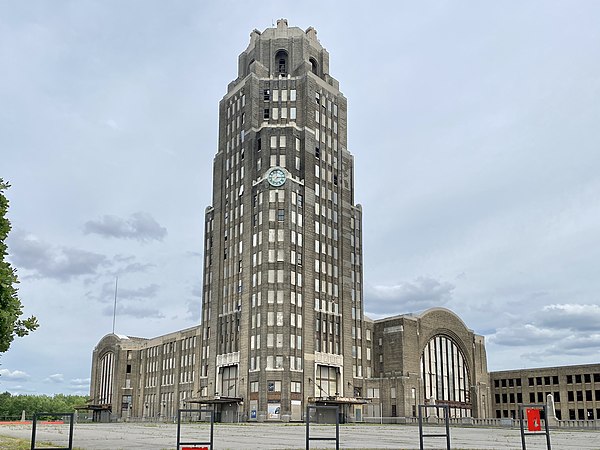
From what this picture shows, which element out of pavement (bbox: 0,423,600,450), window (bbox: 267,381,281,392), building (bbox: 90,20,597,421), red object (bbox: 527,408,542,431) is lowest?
pavement (bbox: 0,423,600,450)

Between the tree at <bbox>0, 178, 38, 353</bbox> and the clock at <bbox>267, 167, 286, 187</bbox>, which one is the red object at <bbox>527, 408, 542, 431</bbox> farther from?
the clock at <bbox>267, 167, 286, 187</bbox>

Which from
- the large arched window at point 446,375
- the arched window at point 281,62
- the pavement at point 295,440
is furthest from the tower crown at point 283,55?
the pavement at point 295,440

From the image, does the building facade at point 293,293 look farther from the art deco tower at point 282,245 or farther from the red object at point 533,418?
the red object at point 533,418

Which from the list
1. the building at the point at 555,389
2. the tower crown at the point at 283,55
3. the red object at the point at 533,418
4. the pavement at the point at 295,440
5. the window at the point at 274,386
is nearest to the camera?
the red object at the point at 533,418

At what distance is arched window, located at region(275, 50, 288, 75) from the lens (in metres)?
125

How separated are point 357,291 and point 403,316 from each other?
956 centimetres

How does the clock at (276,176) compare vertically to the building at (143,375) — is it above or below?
above

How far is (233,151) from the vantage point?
120500 mm

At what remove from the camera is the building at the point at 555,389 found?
122 m

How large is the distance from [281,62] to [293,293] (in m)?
46.5

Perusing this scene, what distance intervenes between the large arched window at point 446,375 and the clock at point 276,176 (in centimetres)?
3763

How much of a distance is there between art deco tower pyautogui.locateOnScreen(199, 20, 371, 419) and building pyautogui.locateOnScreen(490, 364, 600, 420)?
121ft

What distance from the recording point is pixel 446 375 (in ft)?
387

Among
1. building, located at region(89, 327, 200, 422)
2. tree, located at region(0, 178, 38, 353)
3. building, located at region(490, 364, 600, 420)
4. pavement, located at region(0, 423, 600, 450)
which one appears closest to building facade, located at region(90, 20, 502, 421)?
building, located at region(89, 327, 200, 422)
